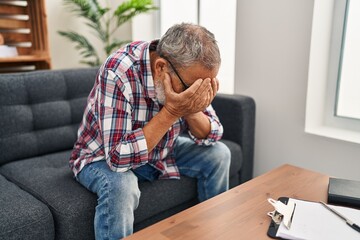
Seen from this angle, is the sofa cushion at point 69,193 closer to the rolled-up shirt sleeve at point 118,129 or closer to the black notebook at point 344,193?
the rolled-up shirt sleeve at point 118,129

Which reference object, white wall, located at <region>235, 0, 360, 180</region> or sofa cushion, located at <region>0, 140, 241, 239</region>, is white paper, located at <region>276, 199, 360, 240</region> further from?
white wall, located at <region>235, 0, 360, 180</region>

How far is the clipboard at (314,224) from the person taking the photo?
795 millimetres

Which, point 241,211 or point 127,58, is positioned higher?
point 127,58

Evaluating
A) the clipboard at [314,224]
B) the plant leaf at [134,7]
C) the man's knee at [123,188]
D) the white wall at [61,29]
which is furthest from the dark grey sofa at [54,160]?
the white wall at [61,29]

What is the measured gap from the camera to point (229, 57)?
2.32 meters

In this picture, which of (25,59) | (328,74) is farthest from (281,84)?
(25,59)

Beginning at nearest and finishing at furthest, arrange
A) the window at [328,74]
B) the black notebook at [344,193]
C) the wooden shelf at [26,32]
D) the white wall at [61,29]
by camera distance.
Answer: the black notebook at [344,193] → the window at [328,74] → the wooden shelf at [26,32] → the white wall at [61,29]

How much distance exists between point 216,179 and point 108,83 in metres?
0.59

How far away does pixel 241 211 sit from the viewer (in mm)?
940

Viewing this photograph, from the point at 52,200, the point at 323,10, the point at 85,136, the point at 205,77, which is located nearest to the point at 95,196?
the point at 52,200

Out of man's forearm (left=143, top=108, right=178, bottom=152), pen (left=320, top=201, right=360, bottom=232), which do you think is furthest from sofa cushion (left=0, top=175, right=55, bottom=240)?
pen (left=320, top=201, right=360, bottom=232)

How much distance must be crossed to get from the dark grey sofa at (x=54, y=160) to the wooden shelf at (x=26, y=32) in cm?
51

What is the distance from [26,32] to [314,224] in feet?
6.68

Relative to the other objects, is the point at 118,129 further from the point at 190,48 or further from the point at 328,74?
the point at 328,74
